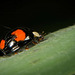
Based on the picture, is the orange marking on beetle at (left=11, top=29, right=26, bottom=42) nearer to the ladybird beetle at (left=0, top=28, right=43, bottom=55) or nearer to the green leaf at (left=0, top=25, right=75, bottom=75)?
the ladybird beetle at (left=0, top=28, right=43, bottom=55)

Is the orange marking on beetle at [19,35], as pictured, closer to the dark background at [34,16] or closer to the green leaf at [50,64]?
the dark background at [34,16]

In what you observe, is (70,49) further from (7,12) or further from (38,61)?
(7,12)

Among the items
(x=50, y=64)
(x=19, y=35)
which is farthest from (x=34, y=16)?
(x=50, y=64)

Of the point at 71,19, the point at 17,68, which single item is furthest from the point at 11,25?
the point at 17,68

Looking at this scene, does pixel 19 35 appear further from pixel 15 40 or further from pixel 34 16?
pixel 34 16

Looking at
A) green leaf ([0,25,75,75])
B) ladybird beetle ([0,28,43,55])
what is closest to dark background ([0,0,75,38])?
ladybird beetle ([0,28,43,55])

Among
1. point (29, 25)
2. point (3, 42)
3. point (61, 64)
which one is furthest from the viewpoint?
point (29, 25)

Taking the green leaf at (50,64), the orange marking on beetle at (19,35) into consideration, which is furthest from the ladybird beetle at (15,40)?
the green leaf at (50,64)
